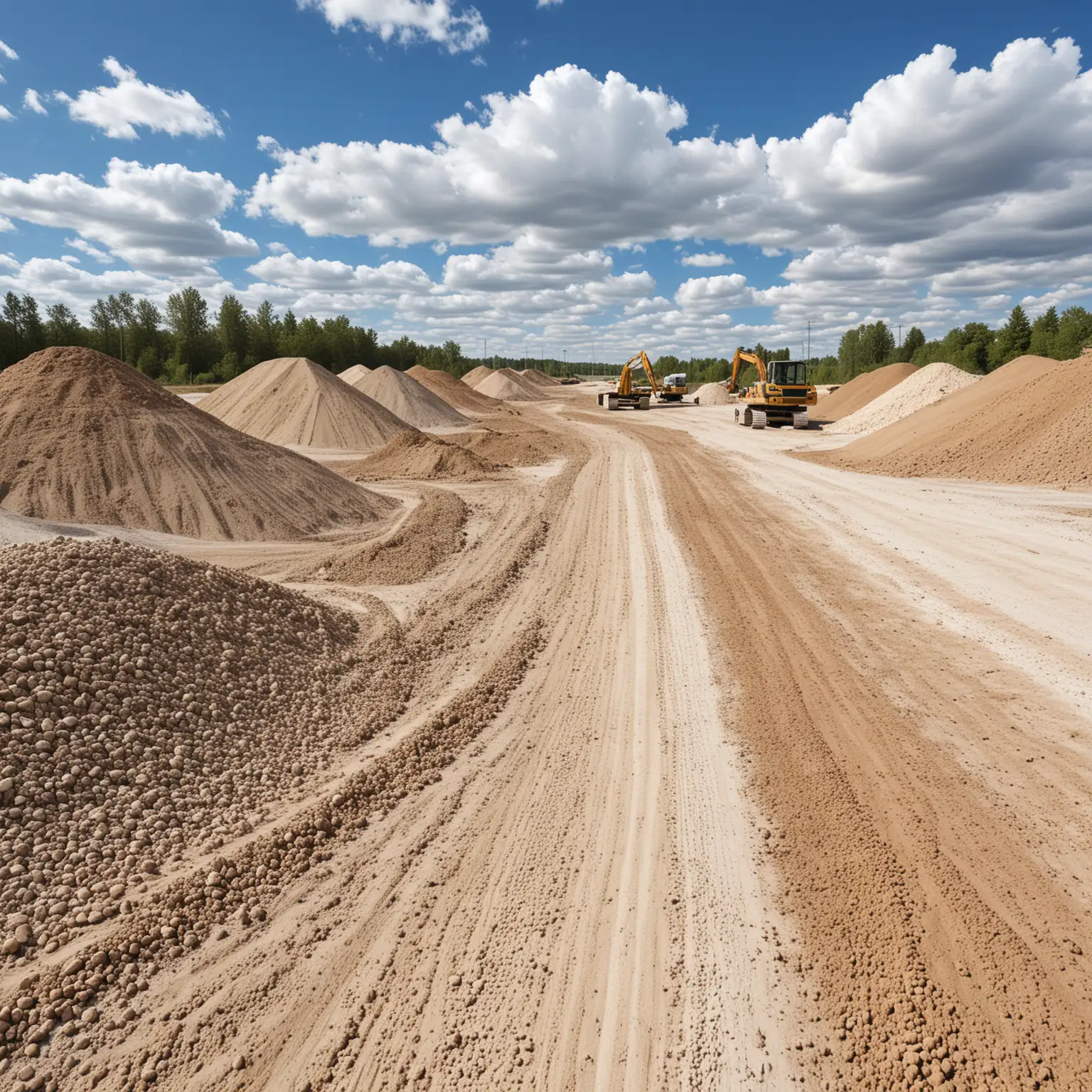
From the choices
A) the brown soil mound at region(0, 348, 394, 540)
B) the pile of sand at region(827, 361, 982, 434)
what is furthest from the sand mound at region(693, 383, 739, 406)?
the brown soil mound at region(0, 348, 394, 540)

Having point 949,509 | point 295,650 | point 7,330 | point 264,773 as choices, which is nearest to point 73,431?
point 295,650

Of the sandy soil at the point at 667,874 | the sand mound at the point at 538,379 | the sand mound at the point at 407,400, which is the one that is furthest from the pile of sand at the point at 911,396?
the sand mound at the point at 538,379

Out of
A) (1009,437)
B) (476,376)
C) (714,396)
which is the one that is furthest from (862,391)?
(476,376)

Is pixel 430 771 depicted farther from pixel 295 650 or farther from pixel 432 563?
pixel 432 563

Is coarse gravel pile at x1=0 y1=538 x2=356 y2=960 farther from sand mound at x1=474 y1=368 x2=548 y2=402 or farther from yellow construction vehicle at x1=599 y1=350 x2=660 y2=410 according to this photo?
sand mound at x1=474 y1=368 x2=548 y2=402

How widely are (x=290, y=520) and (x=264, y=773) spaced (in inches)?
418

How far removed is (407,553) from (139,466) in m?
7.42

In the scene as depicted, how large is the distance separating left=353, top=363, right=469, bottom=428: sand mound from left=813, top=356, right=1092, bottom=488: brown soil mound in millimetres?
24288

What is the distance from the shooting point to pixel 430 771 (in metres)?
6.04

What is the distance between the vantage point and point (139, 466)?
50.1 feet

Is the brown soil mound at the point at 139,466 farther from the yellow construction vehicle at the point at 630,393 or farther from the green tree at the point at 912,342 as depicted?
the green tree at the point at 912,342

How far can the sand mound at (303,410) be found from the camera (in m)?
29.1

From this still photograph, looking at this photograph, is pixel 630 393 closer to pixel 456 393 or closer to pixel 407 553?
pixel 456 393

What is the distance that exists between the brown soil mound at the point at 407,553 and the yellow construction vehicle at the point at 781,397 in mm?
23808
